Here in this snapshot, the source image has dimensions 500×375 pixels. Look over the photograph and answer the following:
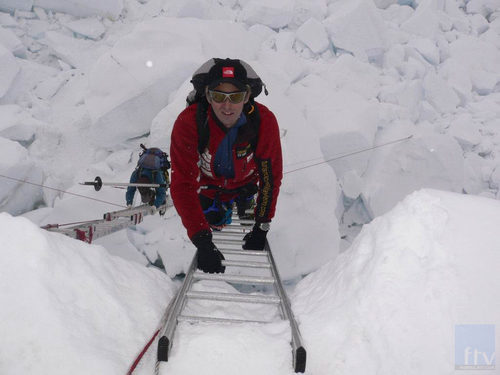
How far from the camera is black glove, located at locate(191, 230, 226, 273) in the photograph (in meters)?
2.13

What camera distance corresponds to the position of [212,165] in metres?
2.56

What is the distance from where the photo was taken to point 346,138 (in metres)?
6.84

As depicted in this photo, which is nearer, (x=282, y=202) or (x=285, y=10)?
(x=282, y=202)

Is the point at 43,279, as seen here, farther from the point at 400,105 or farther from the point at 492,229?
the point at 400,105

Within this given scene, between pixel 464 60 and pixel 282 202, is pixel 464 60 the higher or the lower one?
the higher one

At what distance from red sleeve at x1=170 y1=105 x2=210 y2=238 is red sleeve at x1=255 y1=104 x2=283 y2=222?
54 centimetres

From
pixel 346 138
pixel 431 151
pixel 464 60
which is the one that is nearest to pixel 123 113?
pixel 346 138

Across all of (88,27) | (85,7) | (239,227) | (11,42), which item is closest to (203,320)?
(239,227)

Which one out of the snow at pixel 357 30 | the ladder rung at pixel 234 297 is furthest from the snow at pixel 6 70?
the snow at pixel 357 30

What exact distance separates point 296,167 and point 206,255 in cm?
401

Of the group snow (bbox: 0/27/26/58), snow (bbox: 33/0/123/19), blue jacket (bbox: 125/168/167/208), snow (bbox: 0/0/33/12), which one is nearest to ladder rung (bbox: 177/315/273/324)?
blue jacket (bbox: 125/168/167/208)

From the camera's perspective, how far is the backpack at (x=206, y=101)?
2.17 metres

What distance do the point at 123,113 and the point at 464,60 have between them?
33.2 feet

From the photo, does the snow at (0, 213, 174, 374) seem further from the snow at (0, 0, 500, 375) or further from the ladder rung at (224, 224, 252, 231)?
the ladder rung at (224, 224, 252, 231)
